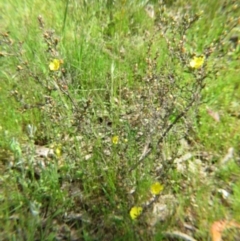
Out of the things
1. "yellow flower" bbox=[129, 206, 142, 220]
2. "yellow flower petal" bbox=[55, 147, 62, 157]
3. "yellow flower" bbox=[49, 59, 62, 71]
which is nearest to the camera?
"yellow flower" bbox=[129, 206, 142, 220]

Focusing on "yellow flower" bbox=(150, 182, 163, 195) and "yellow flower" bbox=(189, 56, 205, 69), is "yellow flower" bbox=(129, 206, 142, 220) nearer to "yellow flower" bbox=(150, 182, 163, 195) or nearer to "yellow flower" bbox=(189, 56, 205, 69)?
"yellow flower" bbox=(150, 182, 163, 195)

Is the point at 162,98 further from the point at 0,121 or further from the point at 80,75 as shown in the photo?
the point at 0,121

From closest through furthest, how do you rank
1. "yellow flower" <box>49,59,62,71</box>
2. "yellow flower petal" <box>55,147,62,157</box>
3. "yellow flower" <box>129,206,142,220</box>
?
1. "yellow flower" <box>129,206,142,220</box>
2. "yellow flower" <box>49,59,62,71</box>
3. "yellow flower petal" <box>55,147,62,157</box>

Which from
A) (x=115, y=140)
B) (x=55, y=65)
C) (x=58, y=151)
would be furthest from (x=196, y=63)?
(x=58, y=151)

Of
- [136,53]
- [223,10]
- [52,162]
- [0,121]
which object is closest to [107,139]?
[52,162]

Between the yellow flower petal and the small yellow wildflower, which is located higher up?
the yellow flower petal

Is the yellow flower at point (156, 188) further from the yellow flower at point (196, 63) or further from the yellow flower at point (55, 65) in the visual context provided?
the yellow flower at point (55, 65)

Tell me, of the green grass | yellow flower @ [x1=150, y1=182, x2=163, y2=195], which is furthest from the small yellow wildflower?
yellow flower @ [x1=150, y1=182, x2=163, y2=195]

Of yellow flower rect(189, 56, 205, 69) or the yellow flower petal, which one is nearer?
yellow flower rect(189, 56, 205, 69)
